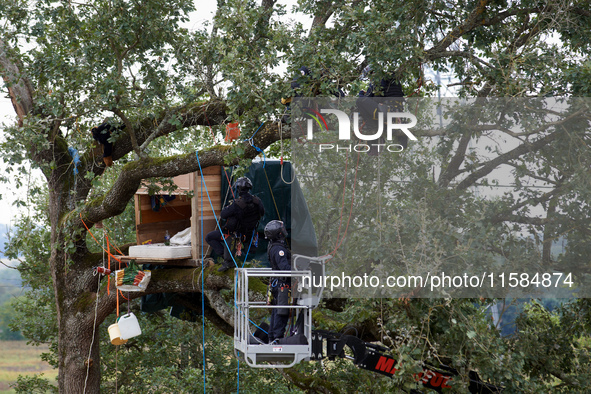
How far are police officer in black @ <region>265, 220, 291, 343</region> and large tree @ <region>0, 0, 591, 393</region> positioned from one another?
1024 millimetres

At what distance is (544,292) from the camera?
584cm

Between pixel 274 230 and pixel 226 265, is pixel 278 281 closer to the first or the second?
pixel 274 230

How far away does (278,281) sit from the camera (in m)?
5.77

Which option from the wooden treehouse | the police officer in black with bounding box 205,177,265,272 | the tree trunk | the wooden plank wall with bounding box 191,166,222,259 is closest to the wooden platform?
the wooden treehouse

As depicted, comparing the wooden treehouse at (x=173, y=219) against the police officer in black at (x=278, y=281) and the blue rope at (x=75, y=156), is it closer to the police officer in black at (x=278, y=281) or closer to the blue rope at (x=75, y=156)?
the blue rope at (x=75, y=156)

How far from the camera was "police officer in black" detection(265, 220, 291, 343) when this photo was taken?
18.8 ft

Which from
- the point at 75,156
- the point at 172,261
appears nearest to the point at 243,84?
the point at 172,261

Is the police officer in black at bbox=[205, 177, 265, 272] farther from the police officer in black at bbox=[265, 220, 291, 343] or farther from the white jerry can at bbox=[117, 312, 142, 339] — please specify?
the white jerry can at bbox=[117, 312, 142, 339]

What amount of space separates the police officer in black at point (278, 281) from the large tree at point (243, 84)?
1024 mm

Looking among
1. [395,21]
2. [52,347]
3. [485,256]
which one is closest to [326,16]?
[395,21]

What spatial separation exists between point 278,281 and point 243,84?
226 centimetres

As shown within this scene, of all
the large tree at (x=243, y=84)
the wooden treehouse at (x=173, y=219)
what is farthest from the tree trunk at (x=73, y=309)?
the wooden treehouse at (x=173, y=219)

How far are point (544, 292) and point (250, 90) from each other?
153 inches

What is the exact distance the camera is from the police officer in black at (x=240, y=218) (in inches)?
272
